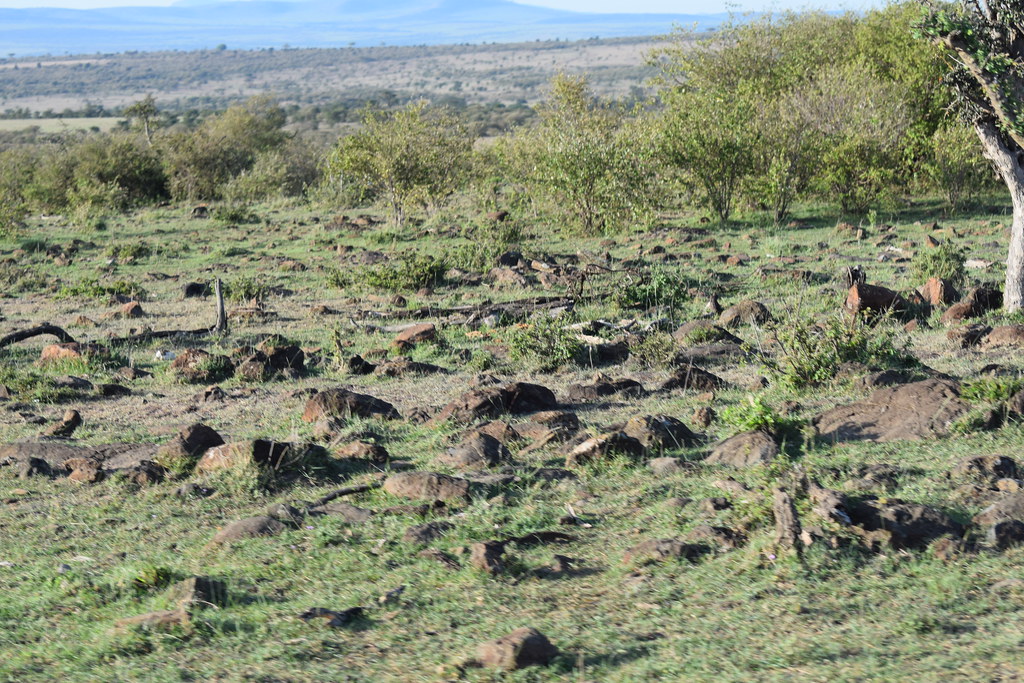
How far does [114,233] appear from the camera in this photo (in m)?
21.6

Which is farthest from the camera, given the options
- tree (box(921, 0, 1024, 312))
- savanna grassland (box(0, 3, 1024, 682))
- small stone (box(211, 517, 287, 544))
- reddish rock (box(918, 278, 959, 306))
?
reddish rock (box(918, 278, 959, 306))

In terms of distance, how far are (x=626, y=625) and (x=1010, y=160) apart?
285 inches

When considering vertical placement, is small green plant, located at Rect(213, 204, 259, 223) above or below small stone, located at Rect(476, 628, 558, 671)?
below

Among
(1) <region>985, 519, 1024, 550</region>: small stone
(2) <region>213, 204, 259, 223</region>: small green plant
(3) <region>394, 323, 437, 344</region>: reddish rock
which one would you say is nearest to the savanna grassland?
(1) <region>985, 519, 1024, 550</region>: small stone

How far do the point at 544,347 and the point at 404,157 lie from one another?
39.5 ft

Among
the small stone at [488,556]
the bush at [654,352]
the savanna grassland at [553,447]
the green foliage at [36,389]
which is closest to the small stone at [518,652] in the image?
the savanna grassland at [553,447]

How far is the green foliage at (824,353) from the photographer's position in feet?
24.5

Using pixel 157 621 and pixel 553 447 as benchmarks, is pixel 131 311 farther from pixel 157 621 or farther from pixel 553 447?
pixel 157 621

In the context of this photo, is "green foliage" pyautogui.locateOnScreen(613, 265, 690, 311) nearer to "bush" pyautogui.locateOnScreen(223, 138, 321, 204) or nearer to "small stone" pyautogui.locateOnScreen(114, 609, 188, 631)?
"small stone" pyautogui.locateOnScreen(114, 609, 188, 631)

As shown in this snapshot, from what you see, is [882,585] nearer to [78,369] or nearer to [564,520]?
[564,520]

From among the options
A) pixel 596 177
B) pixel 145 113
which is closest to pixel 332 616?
pixel 596 177

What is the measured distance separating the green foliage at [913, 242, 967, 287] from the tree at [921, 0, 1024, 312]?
2.30 meters

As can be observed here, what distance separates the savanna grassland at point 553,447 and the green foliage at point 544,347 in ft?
0.14

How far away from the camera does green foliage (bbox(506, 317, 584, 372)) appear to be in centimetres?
906
